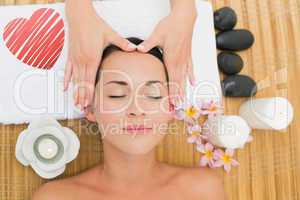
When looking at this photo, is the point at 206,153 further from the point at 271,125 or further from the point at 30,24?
the point at 30,24

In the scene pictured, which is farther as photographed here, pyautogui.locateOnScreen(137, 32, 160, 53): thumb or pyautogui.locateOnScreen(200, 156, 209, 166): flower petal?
pyautogui.locateOnScreen(200, 156, 209, 166): flower petal

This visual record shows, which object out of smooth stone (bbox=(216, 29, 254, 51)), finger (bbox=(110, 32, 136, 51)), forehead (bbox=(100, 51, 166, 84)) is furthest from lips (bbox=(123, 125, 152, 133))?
smooth stone (bbox=(216, 29, 254, 51))

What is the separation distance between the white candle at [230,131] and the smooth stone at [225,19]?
0.38 meters

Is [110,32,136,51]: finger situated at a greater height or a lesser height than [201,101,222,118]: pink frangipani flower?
greater

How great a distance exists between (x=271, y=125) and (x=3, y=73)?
1019mm

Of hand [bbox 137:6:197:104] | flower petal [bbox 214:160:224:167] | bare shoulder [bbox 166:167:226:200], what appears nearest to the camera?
hand [bbox 137:6:197:104]

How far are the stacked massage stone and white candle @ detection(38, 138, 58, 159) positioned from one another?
27.8 inches

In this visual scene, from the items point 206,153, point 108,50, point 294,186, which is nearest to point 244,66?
point 206,153

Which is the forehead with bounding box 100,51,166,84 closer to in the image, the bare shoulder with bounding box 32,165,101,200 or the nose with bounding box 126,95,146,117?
the nose with bounding box 126,95,146,117

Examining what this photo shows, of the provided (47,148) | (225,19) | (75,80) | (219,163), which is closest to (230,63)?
(225,19)

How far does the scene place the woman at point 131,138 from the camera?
1.09m

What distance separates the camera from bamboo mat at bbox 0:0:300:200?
4.56ft

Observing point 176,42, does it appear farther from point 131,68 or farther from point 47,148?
point 47,148

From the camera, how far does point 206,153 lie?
1.44 metres
